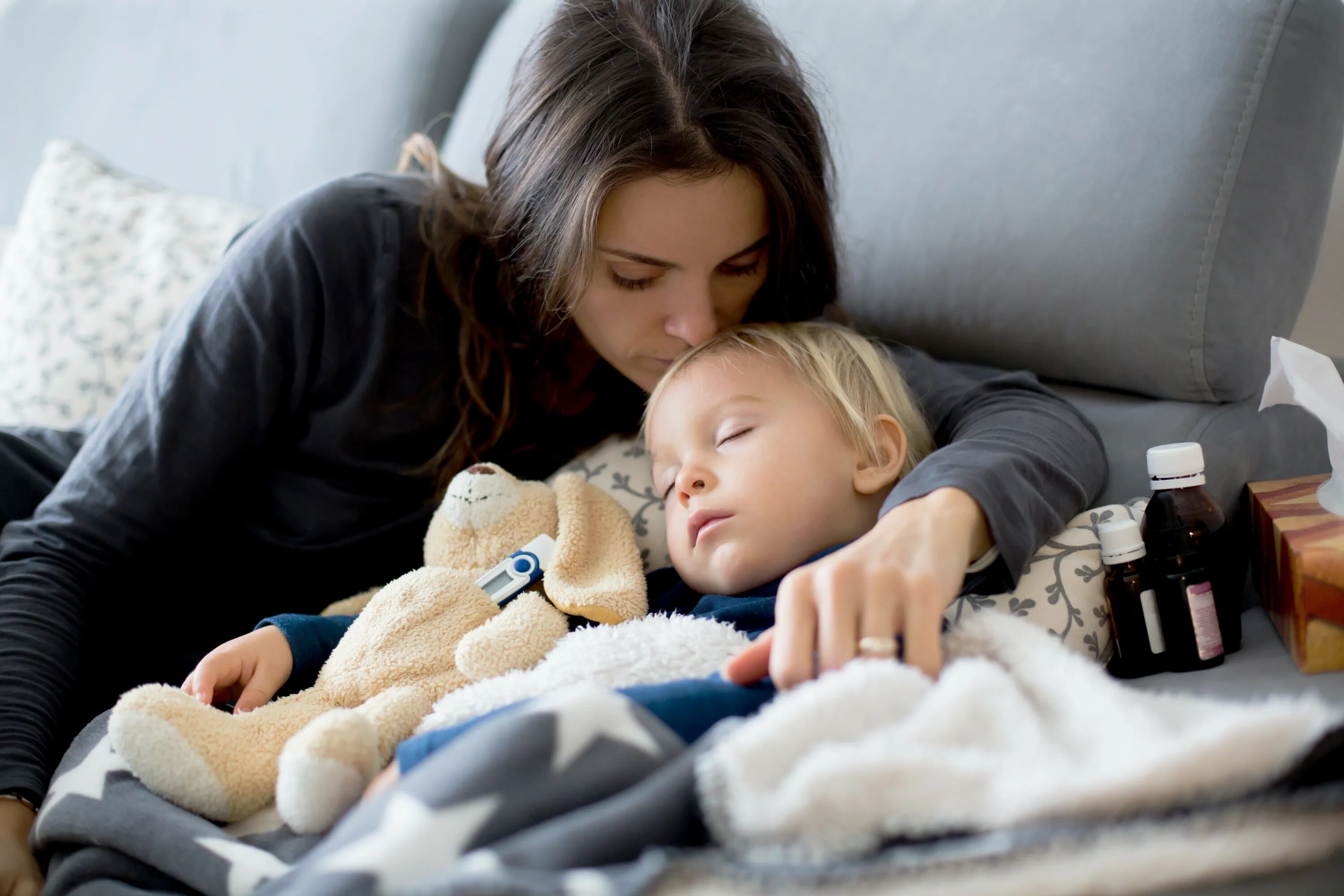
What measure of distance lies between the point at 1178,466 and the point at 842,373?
315 mm

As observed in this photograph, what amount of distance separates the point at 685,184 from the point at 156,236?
3.19 feet

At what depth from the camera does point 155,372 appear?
1068 mm

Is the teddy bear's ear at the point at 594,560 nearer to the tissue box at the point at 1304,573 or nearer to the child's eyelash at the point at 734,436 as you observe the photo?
the child's eyelash at the point at 734,436

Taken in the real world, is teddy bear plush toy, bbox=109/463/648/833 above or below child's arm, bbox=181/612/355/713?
above

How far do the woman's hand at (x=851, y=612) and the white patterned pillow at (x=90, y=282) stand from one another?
1.16m

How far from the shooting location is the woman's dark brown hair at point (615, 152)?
0.95m

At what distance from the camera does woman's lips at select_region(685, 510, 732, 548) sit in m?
0.92

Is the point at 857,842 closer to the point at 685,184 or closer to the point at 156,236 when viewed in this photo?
the point at 685,184

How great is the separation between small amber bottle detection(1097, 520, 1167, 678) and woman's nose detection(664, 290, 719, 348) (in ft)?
1.36

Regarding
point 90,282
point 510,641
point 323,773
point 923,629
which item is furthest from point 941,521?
point 90,282

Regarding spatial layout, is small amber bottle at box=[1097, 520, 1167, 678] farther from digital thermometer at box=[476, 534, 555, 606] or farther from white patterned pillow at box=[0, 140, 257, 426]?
white patterned pillow at box=[0, 140, 257, 426]

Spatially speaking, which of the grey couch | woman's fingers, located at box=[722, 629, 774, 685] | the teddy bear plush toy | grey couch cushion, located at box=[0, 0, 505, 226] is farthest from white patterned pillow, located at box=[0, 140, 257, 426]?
woman's fingers, located at box=[722, 629, 774, 685]

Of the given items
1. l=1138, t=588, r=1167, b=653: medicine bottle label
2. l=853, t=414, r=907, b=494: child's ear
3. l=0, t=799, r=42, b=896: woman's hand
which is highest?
l=853, t=414, r=907, b=494: child's ear

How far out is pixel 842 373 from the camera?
1.02 m
